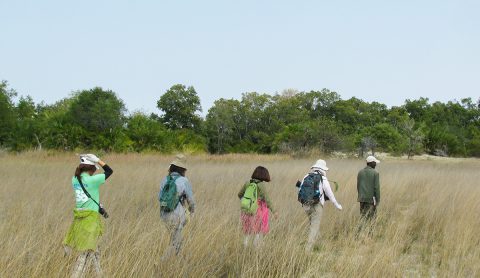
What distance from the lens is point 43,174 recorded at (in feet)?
43.8

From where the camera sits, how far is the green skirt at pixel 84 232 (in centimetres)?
448

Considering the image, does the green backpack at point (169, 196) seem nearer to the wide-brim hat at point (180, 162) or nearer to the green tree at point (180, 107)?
the wide-brim hat at point (180, 162)

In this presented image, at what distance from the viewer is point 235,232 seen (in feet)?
17.4

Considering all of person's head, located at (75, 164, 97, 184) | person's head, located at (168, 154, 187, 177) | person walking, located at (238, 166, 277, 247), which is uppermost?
person's head, located at (168, 154, 187, 177)

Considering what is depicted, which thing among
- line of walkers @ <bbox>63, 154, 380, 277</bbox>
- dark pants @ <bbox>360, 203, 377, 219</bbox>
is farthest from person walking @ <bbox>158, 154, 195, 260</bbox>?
dark pants @ <bbox>360, 203, 377, 219</bbox>

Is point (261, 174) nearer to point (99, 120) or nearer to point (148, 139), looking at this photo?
point (148, 139)

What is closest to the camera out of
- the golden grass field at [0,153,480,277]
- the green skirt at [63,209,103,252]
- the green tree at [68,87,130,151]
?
the golden grass field at [0,153,480,277]

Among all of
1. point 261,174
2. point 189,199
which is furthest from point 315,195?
point 189,199

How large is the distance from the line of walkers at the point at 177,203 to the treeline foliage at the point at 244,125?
19728 mm

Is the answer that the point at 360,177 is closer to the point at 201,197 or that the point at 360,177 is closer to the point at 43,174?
the point at 201,197

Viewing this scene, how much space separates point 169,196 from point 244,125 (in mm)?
58728

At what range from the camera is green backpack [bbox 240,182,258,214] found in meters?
6.06

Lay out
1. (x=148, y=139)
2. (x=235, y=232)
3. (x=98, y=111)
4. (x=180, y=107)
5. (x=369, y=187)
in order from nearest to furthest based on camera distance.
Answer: (x=235, y=232)
(x=369, y=187)
(x=98, y=111)
(x=148, y=139)
(x=180, y=107)

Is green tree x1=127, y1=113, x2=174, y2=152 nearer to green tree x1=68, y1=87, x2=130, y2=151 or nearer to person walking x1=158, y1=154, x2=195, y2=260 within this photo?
green tree x1=68, y1=87, x2=130, y2=151
